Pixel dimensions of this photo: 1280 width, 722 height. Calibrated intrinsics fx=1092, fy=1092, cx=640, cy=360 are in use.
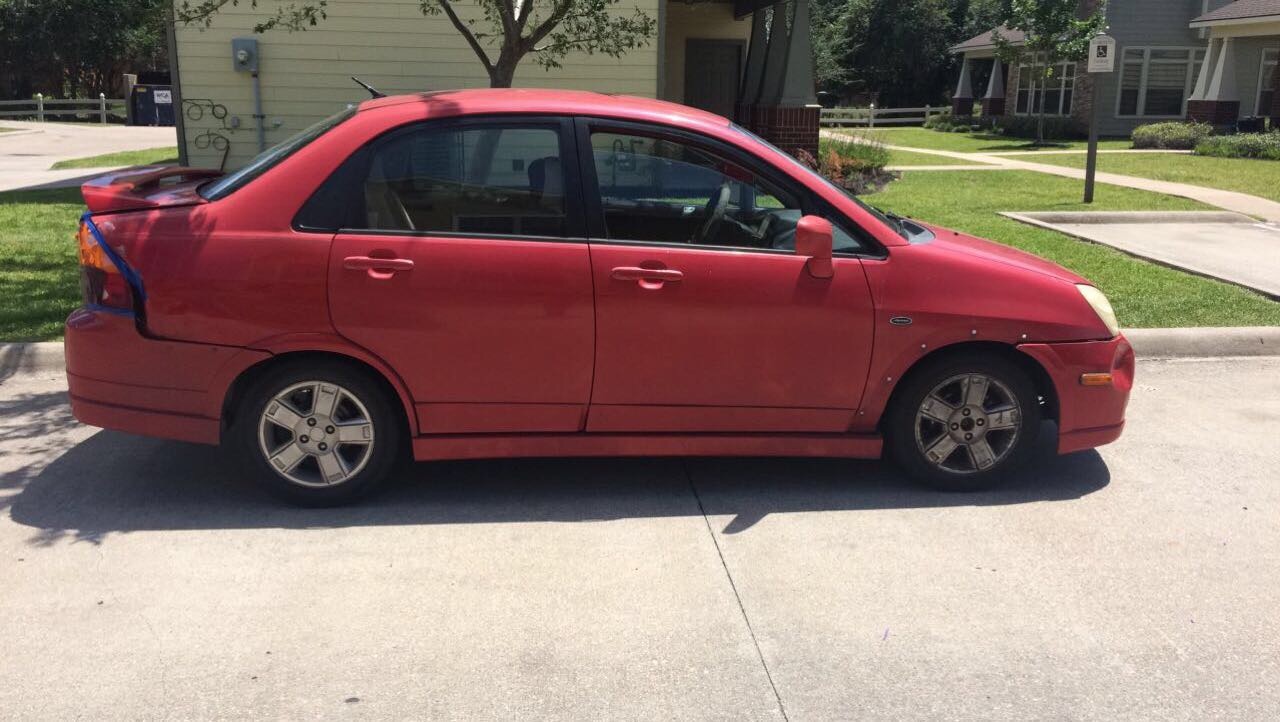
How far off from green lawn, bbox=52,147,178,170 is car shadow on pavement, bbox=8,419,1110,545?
15992 millimetres

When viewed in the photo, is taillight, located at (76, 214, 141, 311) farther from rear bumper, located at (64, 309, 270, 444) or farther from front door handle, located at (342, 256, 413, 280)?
front door handle, located at (342, 256, 413, 280)

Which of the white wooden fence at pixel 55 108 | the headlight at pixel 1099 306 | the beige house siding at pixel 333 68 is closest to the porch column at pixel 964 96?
the beige house siding at pixel 333 68

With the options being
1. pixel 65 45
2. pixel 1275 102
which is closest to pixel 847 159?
pixel 1275 102

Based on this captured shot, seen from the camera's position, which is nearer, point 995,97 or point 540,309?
point 540,309

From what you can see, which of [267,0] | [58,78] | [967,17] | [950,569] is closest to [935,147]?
[267,0]

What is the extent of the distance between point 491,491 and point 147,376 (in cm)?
154

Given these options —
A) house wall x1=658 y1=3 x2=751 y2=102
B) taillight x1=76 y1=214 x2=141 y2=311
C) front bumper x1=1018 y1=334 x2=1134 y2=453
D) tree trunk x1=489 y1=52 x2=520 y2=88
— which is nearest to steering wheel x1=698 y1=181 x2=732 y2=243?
front bumper x1=1018 y1=334 x2=1134 y2=453

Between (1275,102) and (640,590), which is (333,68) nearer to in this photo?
(640,590)

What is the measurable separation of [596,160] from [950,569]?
2.23 meters

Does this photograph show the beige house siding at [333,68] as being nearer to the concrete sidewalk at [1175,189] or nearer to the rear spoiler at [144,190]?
the concrete sidewalk at [1175,189]

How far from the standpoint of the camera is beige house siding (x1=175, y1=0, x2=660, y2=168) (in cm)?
1515

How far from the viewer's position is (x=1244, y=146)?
79.2ft

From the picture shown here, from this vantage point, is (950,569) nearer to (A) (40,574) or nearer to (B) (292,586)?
(B) (292,586)

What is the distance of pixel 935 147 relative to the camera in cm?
2881
